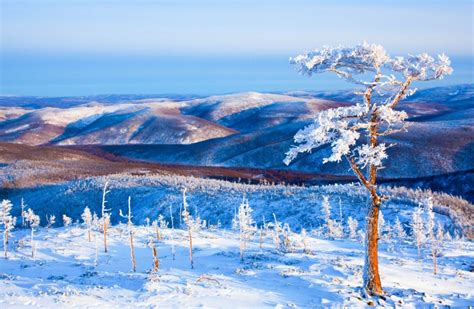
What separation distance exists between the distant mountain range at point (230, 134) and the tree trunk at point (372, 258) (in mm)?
53647

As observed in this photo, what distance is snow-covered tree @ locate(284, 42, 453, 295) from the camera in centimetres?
1206

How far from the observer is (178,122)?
416ft

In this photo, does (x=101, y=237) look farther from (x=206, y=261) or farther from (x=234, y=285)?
(x=234, y=285)

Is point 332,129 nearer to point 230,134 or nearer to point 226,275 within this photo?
point 226,275

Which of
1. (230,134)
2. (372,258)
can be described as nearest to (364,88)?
(372,258)

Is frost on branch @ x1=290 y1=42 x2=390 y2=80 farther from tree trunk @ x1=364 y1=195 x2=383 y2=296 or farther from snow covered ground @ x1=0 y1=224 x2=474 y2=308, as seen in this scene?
snow covered ground @ x1=0 y1=224 x2=474 y2=308

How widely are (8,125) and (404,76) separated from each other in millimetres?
154855

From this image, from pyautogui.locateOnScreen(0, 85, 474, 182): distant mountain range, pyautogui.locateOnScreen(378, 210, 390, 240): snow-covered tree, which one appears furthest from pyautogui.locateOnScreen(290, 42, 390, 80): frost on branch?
pyautogui.locateOnScreen(0, 85, 474, 182): distant mountain range

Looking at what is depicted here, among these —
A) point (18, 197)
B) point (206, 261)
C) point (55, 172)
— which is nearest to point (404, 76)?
point (206, 261)

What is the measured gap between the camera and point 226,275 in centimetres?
1491

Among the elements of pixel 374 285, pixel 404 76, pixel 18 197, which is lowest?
pixel 18 197

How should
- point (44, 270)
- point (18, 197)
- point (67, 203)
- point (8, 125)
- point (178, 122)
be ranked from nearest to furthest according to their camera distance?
point (44, 270)
point (67, 203)
point (18, 197)
point (178, 122)
point (8, 125)

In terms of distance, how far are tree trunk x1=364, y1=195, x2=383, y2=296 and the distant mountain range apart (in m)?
53.6

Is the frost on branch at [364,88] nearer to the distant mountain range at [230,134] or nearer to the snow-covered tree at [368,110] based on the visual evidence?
the snow-covered tree at [368,110]
